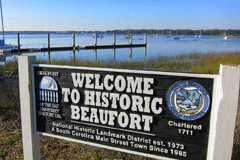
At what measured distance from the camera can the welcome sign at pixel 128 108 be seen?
7.47 ft

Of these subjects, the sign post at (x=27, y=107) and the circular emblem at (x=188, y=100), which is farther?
the sign post at (x=27, y=107)

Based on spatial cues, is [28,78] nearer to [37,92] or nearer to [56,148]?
[37,92]

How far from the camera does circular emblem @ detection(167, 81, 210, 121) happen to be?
2213 millimetres

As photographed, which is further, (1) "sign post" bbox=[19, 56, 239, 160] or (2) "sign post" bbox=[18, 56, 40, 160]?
(2) "sign post" bbox=[18, 56, 40, 160]

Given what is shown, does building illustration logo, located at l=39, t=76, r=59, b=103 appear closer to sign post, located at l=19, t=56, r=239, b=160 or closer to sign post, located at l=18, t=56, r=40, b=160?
sign post, located at l=19, t=56, r=239, b=160

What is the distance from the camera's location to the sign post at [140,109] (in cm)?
220

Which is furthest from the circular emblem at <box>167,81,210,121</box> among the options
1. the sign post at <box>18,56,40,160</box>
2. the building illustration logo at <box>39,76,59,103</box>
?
the sign post at <box>18,56,40,160</box>

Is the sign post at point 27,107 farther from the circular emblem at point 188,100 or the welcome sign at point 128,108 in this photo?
the circular emblem at point 188,100

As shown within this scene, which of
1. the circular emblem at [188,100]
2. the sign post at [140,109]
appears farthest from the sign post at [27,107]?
the circular emblem at [188,100]

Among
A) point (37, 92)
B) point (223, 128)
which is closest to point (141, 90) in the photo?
point (223, 128)

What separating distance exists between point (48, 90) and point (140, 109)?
→ 4.00 feet

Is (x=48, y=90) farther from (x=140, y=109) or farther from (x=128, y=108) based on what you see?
(x=140, y=109)

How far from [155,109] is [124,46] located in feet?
130

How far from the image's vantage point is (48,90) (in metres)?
2.99
